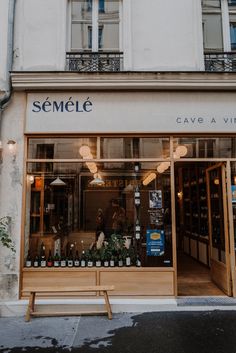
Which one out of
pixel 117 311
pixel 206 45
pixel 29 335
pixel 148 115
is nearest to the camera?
pixel 29 335

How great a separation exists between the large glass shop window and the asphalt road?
132 cm

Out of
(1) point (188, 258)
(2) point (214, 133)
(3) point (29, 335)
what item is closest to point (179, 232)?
(1) point (188, 258)

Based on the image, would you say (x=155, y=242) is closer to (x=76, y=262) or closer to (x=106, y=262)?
(x=106, y=262)

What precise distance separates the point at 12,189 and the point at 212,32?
5823 mm

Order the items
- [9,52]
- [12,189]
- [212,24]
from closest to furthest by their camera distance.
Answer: [12,189], [9,52], [212,24]

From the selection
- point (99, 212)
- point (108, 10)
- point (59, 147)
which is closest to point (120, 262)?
point (99, 212)

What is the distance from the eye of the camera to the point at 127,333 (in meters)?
5.10

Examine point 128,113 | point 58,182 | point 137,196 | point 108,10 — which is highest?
point 108,10

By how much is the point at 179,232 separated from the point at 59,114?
8173 millimetres

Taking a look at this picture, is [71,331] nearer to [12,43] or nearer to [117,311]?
[117,311]

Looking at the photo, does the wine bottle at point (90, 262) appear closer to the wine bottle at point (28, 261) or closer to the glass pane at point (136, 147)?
the wine bottle at point (28, 261)

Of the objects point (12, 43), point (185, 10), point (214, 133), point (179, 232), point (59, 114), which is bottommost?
point (179, 232)

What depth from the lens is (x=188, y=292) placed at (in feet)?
23.4

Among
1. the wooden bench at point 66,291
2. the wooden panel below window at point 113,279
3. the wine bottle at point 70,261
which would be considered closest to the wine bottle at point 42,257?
the wooden panel below window at point 113,279
